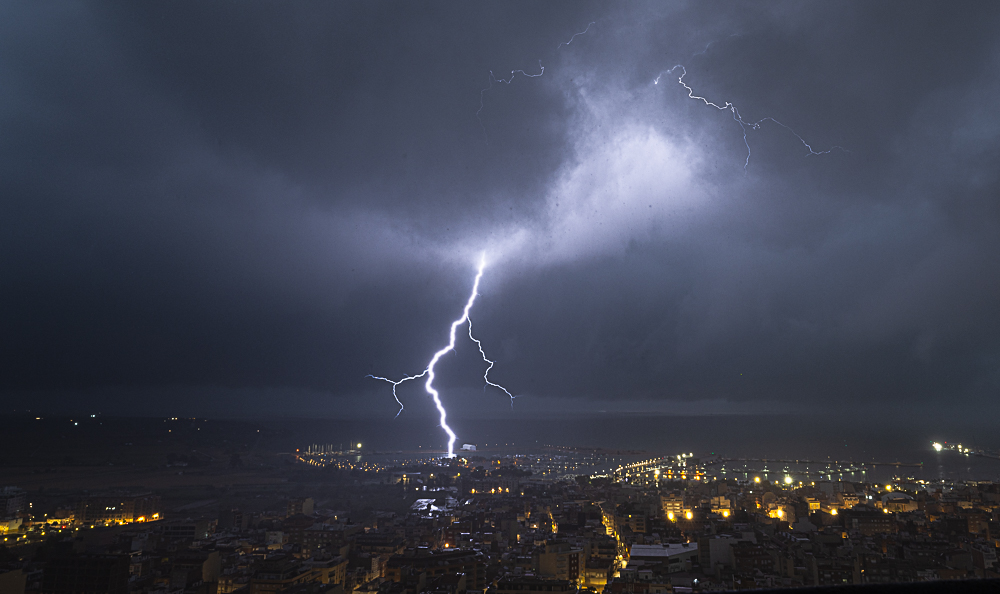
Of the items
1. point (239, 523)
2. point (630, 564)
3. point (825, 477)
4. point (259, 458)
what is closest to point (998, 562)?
point (630, 564)

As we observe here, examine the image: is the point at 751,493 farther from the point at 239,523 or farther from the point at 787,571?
the point at 239,523

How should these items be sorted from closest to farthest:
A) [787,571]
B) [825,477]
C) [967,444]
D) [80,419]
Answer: [787,571], [825,477], [80,419], [967,444]

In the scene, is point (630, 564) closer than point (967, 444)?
Yes

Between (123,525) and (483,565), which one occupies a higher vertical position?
(483,565)

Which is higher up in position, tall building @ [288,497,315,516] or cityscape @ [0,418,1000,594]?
cityscape @ [0,418,1000,594]

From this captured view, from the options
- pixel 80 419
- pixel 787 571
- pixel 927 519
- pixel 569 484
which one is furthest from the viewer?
pixel 80 419

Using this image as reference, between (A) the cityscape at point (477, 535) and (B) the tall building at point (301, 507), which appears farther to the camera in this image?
(B) the tall building at point (301, 507)

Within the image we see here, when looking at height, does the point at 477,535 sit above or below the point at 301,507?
above

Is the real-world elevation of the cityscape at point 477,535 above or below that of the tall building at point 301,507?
above

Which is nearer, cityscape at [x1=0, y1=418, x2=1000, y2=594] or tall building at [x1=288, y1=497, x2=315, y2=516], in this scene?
cityscape at [x1=0, y1=418, x2=1000, y2=594]

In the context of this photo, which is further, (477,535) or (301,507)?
(301,507)
